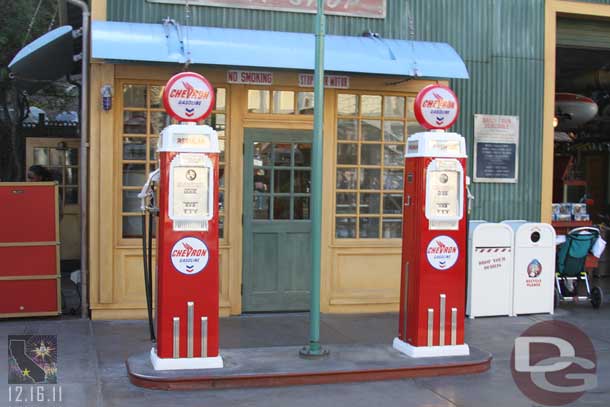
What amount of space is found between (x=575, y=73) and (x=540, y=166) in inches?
193

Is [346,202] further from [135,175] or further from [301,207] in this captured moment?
[135,175]

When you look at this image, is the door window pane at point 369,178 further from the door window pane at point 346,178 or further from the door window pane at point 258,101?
the door window pane at point 258,101

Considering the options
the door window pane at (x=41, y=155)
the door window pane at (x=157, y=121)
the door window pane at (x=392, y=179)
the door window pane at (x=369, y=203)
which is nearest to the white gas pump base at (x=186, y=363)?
the door window pane at (x=157, y=121)

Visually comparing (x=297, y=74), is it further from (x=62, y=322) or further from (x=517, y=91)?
(x=62, y=322)

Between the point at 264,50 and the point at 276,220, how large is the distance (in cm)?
214

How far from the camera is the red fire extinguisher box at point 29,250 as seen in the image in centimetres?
853

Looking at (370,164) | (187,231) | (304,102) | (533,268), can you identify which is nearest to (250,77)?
(304,102)

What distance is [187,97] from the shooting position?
6500mm

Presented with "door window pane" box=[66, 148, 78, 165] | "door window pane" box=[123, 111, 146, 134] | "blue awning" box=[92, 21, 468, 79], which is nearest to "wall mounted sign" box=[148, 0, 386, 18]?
"blue awning" box=[92, 21, 468, 79]

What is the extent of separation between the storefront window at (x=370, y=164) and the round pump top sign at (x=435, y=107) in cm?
246

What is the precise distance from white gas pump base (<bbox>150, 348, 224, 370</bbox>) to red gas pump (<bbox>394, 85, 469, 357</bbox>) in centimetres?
191

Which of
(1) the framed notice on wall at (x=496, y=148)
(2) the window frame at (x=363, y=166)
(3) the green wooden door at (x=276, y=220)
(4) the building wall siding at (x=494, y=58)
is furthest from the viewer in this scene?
(1) the framed notice on wall at (x=496, y=148)

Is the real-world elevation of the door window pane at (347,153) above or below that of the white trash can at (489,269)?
above

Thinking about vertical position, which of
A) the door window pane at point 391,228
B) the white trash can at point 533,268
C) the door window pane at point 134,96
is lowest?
the white trash can at point 533,268
